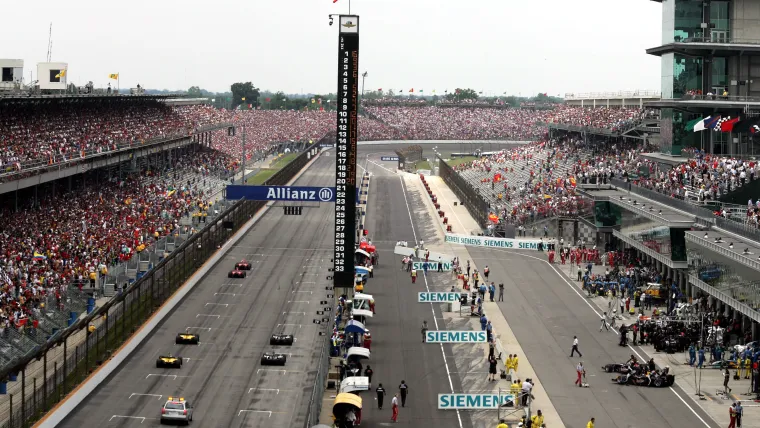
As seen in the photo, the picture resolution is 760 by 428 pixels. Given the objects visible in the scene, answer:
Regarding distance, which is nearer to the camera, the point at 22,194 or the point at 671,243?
the point at 671,243

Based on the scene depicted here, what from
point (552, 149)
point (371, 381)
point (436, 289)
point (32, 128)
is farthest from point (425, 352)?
point (552, 149)

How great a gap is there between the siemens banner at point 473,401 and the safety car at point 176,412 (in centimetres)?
1002

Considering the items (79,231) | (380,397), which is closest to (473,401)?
(380,397)

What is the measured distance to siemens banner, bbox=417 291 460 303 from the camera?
200 feet

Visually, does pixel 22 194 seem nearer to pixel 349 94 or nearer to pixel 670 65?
pixel 349 94

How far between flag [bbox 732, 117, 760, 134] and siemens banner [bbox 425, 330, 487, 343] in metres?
33.1

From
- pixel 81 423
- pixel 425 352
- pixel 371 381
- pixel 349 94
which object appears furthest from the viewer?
pixel 349 94

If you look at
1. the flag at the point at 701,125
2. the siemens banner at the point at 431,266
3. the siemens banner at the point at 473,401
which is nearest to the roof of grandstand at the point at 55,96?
the siemens banner at the point at 431,266

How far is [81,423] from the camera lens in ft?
128

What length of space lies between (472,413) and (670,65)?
44.6 metres

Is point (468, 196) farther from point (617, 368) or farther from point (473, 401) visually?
point (473, 401)

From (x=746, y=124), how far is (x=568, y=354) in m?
31.2

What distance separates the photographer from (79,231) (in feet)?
217

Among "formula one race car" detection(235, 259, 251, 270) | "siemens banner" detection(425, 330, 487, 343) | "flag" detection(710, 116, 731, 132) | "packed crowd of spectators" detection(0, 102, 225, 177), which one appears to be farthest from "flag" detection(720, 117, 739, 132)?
"packed crowd of spectators" detection(0, 102, 225, 177)
